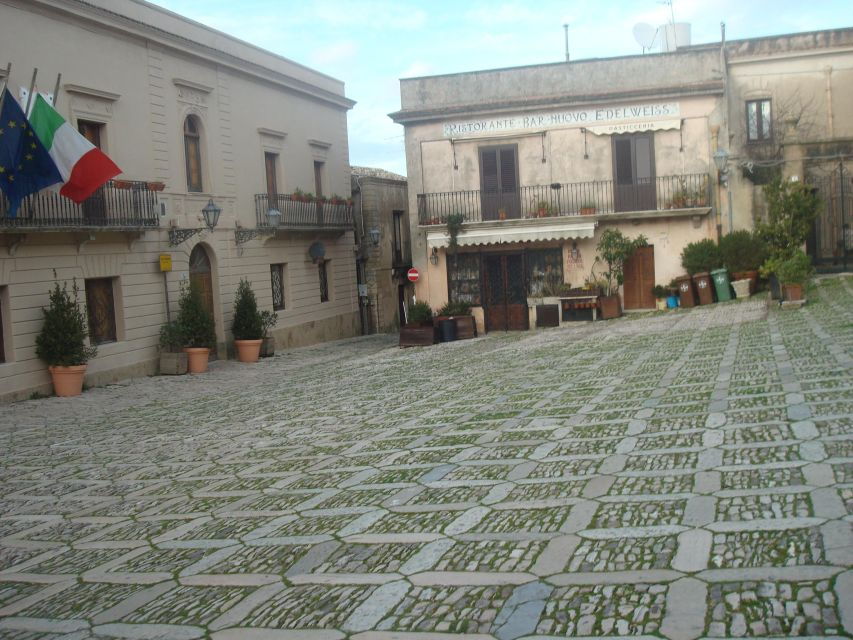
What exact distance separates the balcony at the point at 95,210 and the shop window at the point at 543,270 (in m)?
10.2

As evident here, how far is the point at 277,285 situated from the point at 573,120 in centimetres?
898

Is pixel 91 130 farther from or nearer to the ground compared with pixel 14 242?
farther from the ground

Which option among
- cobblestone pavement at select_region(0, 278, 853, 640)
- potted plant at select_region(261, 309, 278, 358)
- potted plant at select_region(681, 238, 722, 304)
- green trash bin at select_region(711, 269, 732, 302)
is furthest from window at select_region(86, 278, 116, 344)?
green trash bin at select_region(711, 269, 732, 302)

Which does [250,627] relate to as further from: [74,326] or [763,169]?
[763,169]

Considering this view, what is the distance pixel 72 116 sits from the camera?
15805 millimetres

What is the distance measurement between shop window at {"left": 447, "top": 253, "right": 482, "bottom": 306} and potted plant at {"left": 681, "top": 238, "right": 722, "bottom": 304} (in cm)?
548

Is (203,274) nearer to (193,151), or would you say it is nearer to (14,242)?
(193,151)

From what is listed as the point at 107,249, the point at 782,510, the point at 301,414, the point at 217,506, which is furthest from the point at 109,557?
Answer: the point at 107,249

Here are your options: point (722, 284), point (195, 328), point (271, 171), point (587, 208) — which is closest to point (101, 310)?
point (195, 328)

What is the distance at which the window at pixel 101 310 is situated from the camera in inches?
648

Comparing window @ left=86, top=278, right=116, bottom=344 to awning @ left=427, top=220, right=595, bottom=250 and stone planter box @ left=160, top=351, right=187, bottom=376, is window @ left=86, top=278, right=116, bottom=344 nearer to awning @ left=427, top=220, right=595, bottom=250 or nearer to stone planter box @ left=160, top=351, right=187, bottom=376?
stone planter box @ left=160, top=351, right=187, bottom=376

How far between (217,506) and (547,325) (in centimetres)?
1706

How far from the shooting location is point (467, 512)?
5.47 m

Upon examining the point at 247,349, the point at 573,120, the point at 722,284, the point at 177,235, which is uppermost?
the point at 573,120
